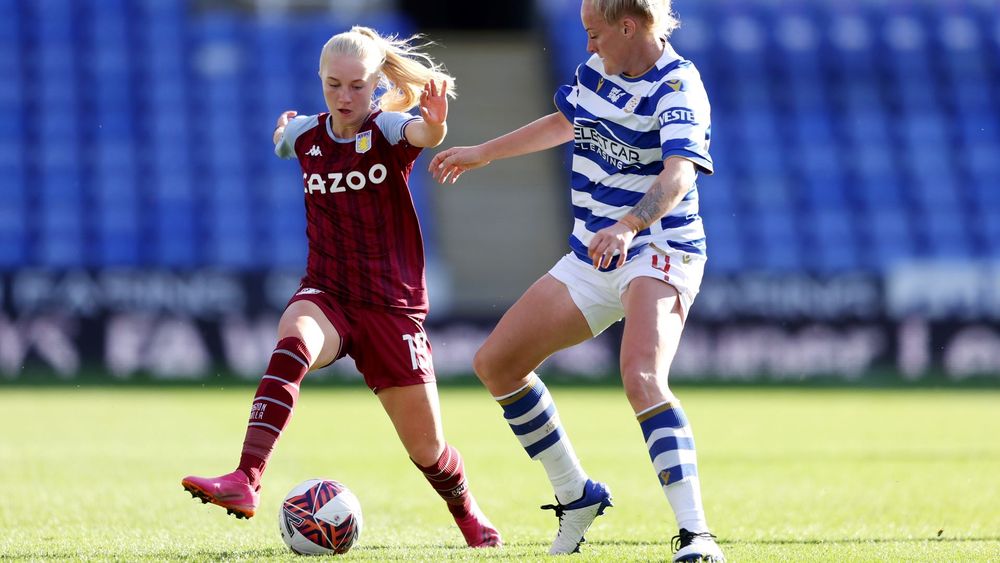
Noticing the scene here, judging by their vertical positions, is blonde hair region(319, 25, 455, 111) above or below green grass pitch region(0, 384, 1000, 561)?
above

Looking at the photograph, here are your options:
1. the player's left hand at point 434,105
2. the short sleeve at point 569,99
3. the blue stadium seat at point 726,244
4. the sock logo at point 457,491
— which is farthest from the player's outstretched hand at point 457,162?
the blue stadium seat at point 726,244

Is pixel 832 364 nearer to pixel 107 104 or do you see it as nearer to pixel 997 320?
pixel 997 320

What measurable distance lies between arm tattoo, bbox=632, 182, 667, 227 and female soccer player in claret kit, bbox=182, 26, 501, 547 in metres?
0.94

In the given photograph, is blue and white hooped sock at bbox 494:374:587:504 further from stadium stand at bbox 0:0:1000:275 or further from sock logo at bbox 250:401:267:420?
stadium stand at bbox 0:0:1000:275

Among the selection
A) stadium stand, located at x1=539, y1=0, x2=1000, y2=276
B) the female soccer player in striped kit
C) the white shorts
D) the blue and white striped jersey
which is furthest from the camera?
stadium stand, located at x1=539, y1=0, x2=1000, y2=276

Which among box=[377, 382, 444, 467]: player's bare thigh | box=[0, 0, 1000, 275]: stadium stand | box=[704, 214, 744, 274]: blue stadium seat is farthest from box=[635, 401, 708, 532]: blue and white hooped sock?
box=[704, 214, 744, 274]: blue stadium seat

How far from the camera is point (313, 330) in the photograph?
17.2 ft

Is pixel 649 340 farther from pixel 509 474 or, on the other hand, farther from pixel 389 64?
pixel 509 474

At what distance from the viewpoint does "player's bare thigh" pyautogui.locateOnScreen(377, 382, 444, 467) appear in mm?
5449

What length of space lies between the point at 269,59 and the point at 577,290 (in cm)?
1762

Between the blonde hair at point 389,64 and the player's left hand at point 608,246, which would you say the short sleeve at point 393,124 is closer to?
the blonde hair at point 389,64

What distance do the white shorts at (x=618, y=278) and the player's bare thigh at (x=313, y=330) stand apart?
0.87 m

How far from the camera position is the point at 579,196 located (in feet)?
17.5

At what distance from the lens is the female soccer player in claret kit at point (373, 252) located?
5414 mm
